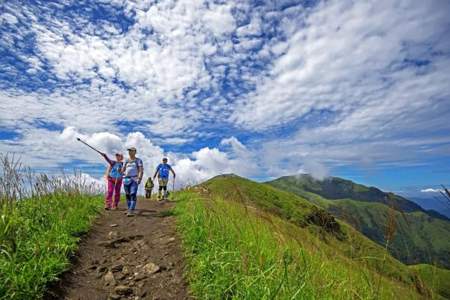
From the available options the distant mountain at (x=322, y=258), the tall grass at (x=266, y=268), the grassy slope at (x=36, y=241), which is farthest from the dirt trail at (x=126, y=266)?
the distant mountain at (x=322, y=258)

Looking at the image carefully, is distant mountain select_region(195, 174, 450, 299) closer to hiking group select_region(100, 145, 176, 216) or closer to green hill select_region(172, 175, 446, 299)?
green hill select_region(172, 175, 446, 299)

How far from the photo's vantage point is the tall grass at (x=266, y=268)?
5.13m

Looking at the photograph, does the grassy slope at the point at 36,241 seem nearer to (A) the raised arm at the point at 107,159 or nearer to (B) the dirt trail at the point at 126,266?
(B) the dirt trail at the point at 126,266

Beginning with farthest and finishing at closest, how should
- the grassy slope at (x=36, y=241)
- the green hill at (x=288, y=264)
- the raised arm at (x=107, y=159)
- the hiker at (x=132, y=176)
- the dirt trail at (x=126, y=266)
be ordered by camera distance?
the raised arm at (x=107, y=159) < the hiker at (x=132, y=176) < the dirt trail at (x=126, y=266) < the grassy slope at (x=36, y=241) < the green hill at (x=288, y=264)

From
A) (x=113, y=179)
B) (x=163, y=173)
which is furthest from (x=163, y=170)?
(x=113, y=179)

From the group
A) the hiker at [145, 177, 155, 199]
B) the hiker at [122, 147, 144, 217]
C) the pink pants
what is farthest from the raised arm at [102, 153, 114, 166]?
the hiker at [145, 177, 155, 199]

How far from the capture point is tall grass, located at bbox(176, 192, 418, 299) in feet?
16.8

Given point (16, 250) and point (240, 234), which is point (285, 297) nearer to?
point (240, 234)

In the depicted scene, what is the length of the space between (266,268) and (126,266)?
11.4 feet

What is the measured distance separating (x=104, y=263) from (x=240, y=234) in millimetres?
3294

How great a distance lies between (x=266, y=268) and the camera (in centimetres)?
590

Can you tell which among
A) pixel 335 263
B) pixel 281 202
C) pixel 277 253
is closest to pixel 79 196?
pixel 277 253

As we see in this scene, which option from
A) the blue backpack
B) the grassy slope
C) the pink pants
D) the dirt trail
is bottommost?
the dirt trail

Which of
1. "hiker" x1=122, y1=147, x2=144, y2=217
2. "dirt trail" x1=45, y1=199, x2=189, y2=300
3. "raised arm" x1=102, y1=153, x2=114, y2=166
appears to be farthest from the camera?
"raised arm" x1=102, y1=153, x2=114, y2=166
